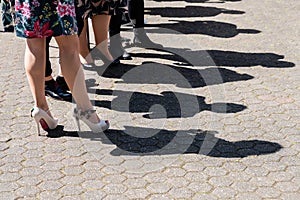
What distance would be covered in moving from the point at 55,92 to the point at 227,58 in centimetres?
221

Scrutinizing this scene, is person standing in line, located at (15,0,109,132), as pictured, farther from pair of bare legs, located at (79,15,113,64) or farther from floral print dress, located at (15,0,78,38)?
pair of bare legs, located at (79,15,113,64)

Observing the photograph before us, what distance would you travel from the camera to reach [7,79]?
A: 19.6 ft

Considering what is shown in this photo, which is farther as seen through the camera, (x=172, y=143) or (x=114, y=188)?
(x=172, y=143)

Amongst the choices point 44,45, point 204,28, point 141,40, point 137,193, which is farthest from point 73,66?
point 204,28

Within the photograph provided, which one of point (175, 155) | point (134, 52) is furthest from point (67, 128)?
point (134, 52)

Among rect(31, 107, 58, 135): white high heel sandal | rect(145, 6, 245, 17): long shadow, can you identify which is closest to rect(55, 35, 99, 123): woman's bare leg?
rect(31, 107, 58, 135): white high heel sandal

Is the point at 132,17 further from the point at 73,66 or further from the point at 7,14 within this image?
the point at 73,66

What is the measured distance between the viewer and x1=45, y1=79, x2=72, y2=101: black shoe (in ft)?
17.5

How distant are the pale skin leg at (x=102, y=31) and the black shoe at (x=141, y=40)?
0.78m

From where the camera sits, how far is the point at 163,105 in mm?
5223

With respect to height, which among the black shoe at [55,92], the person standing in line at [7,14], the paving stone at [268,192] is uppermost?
the person standing in line at [7,14]

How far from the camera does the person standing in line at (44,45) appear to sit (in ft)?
13.8

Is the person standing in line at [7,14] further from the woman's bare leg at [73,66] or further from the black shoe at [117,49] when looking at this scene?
the black shoe at [117,49]

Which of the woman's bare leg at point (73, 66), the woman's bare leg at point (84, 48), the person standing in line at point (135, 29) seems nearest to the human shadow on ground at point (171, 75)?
the woman's bare leg at point (84, 48)
